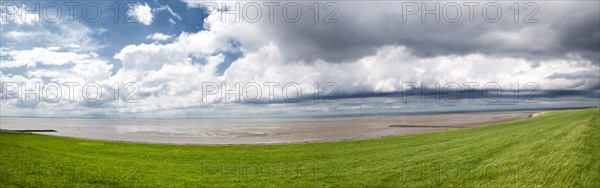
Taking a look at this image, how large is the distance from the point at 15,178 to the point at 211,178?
24.9 feet

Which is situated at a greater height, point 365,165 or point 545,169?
point 545,169

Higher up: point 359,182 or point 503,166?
point 503,166

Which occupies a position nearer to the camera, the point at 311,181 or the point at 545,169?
the point at 545,169

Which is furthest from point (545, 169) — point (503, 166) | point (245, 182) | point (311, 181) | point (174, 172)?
point (174, 172)

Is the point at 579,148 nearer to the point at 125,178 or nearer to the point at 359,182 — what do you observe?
the point at 359,182

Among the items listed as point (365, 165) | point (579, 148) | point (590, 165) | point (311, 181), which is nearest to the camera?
point (590, 165)

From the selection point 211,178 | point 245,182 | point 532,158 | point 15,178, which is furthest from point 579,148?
point 15,178

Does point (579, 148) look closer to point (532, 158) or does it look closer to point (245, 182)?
point (532, 158)

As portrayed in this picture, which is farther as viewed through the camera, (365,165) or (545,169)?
(365,165)

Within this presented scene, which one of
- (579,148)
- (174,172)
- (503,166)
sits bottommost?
(174,172)

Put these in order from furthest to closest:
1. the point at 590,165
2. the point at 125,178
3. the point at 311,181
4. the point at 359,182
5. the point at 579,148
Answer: the point at 125,178 < the point at 311,181 < the point at 359,182 < the point at 579,148 < the point at 590,165

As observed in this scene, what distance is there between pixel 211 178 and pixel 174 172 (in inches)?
115

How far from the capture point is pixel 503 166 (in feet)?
33.9

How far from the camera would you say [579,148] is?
9828mm
